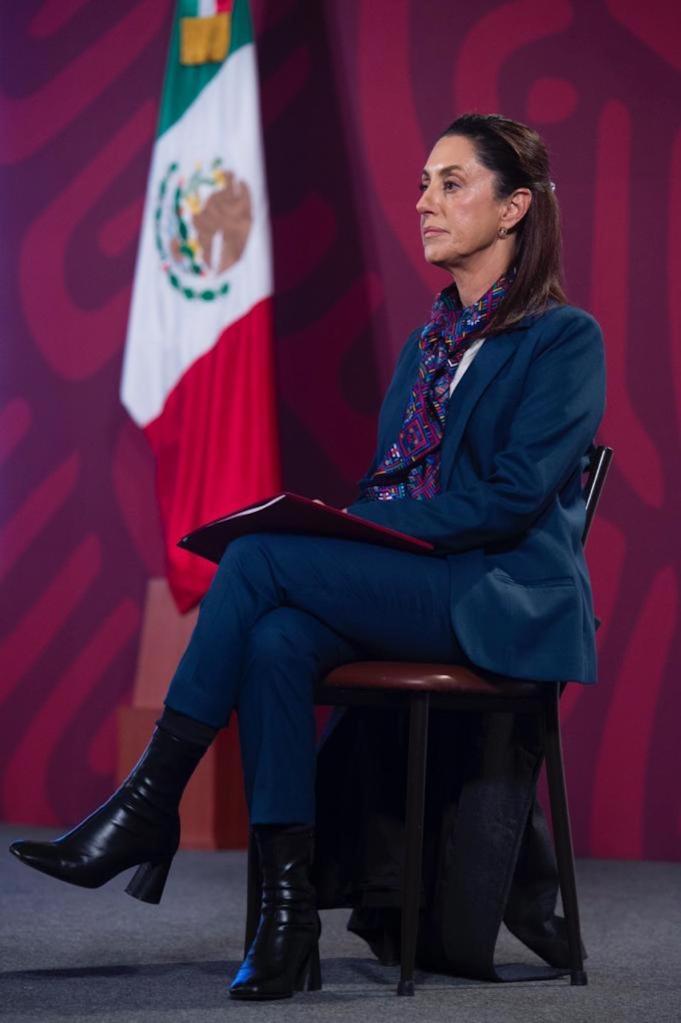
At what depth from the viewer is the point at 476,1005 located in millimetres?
1746

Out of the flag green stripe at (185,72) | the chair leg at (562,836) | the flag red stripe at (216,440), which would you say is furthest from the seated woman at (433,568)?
the flag green stripe at (185,72)

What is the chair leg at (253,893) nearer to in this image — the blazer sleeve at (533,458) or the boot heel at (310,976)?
the boot heel at (310,976)

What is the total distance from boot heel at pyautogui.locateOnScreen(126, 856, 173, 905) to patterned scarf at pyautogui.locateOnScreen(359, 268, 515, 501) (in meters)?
0.61

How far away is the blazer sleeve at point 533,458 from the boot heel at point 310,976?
54 cm

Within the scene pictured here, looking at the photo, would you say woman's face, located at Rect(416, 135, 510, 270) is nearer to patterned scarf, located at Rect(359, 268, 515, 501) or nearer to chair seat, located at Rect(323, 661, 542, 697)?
patterned scarf, located at Rect(359, 268, 515, 501)

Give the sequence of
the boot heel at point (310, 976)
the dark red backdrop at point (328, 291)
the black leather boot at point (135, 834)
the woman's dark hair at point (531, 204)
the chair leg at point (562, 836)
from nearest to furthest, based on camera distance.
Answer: the black leather boot at point (135, 834), the boot heel at point (310, 976), the chair leg at point (562, 836), the woman's dark hair at point (531, 204), the dark red backdrop at point (328, 291)

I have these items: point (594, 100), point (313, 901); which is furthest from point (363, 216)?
point (313, 901)

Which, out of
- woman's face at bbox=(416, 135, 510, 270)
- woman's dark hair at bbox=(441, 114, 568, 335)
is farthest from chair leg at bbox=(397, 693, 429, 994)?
woman's face at bbox=(416, 135, 510, 270)

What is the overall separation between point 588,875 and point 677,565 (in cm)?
74

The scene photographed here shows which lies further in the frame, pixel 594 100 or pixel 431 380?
pixel 594 100

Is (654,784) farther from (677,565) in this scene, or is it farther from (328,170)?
(328,170)

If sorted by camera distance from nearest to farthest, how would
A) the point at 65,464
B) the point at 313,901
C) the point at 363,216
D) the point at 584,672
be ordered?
1. the point at 313,901
2. the point at 584,672
3. the point at 363,216
4. the point at 65,464

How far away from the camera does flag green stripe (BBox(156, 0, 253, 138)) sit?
3521mm

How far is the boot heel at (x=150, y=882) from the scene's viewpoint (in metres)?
1.75
